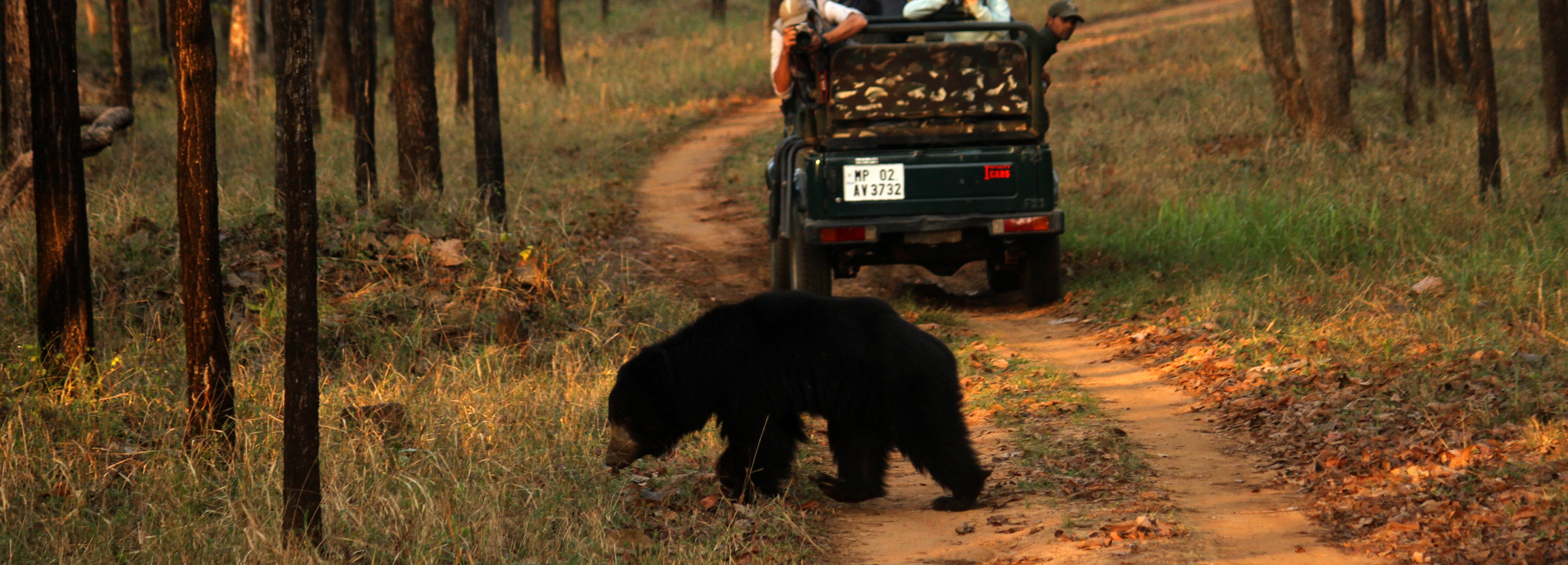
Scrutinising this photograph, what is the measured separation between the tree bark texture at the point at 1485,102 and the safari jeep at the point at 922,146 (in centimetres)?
443

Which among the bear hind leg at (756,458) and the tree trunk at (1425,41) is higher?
the tree trunk at (1425,41)

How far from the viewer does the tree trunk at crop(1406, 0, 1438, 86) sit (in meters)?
18.6

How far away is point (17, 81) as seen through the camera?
32.1 feet

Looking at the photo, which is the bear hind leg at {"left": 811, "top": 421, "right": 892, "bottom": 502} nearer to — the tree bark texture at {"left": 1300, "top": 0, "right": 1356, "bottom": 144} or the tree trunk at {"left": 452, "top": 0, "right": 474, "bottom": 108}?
the tree bark texture at {"left": 1300, "top": 0, "right": 1356, "bottom": 144}

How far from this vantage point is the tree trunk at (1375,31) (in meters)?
22.2

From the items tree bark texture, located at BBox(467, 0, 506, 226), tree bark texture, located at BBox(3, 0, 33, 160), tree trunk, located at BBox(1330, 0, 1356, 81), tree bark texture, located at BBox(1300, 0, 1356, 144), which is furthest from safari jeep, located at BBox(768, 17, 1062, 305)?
tree trunk, located at BBox(1330, 0, 1356, 81)

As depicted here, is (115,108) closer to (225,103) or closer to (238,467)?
(238,467)

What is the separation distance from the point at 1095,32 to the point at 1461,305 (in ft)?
90.4

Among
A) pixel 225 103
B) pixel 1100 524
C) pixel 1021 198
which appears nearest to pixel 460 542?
pixel 1100 524

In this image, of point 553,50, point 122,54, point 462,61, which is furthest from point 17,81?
point 553,50

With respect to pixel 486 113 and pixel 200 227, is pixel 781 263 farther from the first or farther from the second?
pixel 200 227

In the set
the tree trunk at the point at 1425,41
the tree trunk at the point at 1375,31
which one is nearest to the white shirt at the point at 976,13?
the tree trunk at the point at 1425,41

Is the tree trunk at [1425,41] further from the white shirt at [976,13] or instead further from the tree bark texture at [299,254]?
the tree bark texture at [299,254]

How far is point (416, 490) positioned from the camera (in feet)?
15.6
